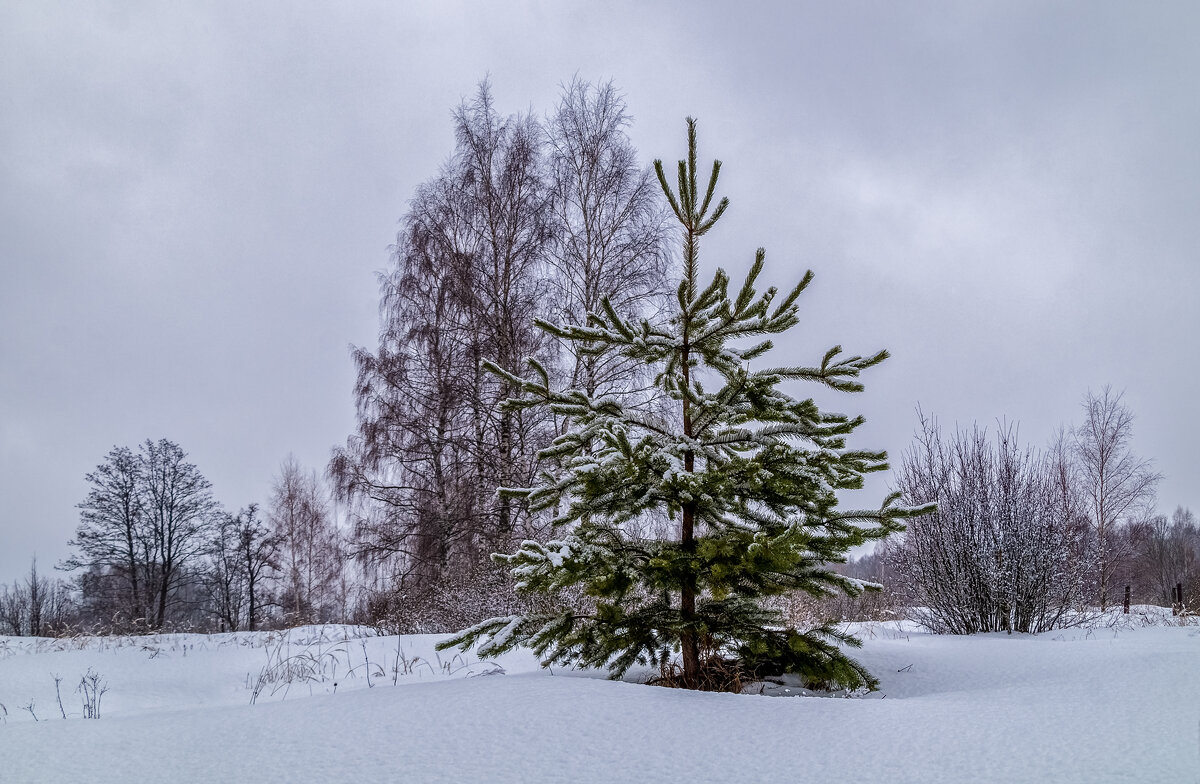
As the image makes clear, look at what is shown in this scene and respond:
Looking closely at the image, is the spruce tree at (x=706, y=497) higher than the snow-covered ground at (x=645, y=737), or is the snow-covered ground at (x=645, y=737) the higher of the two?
the spruce tree at (x=706, y=497)

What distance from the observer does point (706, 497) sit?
2.98 metres

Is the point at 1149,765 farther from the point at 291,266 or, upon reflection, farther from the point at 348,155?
the point at 291,266

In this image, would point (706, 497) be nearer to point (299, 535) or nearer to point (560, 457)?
point (560, 457)

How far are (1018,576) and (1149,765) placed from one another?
4817 millimetres

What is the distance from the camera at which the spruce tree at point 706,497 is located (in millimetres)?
2987

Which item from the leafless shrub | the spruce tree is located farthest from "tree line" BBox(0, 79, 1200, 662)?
the leafless shrub

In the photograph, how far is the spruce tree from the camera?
299 cm

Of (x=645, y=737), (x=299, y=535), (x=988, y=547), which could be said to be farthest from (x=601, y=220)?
(x=299, y=535)

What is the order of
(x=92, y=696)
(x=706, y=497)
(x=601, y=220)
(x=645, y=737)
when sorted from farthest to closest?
(x=601, y=220)
(x=92, y=696)
(x=706, y=497)
(x=645, y=737)

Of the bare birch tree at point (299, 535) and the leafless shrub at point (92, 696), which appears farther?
the bare birch tree at point (299, 535)

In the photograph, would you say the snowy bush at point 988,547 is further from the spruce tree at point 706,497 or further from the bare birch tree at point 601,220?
the bare birch tree at point 601,220

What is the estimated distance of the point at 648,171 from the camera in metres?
11.6

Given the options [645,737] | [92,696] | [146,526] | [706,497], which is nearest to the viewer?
[645,737]

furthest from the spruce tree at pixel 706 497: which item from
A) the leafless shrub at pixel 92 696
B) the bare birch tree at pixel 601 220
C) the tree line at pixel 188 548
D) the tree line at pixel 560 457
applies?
the tree line at pixel 188 548
